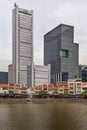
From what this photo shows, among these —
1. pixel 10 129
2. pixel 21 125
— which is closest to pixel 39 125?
pixel 21 125

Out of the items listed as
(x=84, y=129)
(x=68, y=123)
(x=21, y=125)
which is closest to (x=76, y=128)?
(x=84, y=129)

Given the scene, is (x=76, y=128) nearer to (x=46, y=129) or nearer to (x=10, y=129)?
(x=46, y=129)

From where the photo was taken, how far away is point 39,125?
60125 mm

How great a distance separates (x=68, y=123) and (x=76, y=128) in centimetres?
641

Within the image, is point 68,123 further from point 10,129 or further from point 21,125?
point 10,129

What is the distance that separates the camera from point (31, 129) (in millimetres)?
54688

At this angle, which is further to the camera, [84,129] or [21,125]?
[21,125]

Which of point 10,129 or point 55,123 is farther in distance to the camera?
point 55,123

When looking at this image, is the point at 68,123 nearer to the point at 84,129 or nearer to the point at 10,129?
the point at 84,129

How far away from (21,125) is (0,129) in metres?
7.15

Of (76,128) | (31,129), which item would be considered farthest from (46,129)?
(76,128)

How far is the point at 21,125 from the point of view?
2371 inches

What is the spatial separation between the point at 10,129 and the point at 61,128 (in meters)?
10.5

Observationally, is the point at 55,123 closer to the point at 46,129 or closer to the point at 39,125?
the point at 39,125
